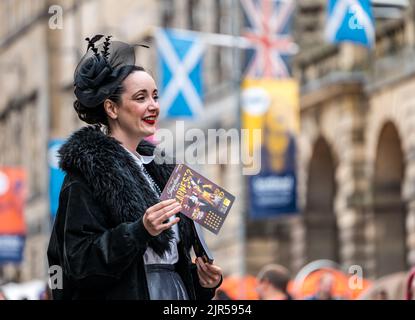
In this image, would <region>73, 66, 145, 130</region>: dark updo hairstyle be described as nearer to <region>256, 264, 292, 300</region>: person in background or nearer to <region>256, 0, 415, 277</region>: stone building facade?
<region>256, 264, 292, 300</region>: person in background

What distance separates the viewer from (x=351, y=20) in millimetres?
17750

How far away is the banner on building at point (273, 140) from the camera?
31078mm

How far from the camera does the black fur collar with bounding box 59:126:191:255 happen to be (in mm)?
6078

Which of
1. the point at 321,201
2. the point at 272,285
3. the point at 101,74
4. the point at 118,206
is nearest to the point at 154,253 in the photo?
the point at 118,206

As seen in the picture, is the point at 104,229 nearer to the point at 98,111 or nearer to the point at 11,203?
the point at 98,111

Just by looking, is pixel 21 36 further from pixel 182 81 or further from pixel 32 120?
pixel 182 81

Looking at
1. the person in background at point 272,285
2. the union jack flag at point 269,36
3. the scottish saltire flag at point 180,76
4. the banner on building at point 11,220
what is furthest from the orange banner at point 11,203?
the person in background at point 272,285

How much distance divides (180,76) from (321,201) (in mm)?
9882

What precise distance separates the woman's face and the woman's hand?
396 millimetres

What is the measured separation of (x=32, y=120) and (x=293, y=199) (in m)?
39.1

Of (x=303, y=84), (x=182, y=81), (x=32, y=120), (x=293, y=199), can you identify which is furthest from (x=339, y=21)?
(x=32, y=120)

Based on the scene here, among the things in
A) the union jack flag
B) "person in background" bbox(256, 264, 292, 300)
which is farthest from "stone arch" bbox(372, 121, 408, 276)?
"person in background" bbox(256, 264, 292, 300)

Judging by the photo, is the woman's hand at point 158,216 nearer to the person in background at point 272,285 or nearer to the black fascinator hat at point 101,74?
the black fascinator hat at point 101,74
